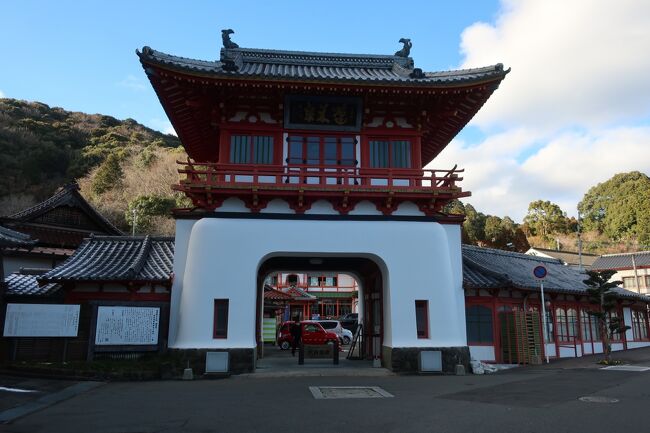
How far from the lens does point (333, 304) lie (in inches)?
2135

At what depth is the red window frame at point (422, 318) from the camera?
15180mm

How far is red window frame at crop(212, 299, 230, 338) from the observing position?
1455 cm

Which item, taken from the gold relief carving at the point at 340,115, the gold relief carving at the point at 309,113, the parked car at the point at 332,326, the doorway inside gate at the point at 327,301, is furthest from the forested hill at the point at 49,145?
the gold relief carving at the point at 340,115

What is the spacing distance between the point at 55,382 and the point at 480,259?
18.2 metres

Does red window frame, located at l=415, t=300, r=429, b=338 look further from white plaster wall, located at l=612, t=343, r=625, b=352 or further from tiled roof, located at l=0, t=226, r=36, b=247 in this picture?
white plaster wall, located at l=612, t=343, r=625, b=352

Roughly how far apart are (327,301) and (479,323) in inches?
1435

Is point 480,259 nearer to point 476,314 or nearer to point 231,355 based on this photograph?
point 476,314

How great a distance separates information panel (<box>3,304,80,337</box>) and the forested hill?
4170 centimetres

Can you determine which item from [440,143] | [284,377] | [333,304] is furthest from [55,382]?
[333,304]

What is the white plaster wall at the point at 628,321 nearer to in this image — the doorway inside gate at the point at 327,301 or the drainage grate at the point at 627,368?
the drainage grate at the point at 627,368

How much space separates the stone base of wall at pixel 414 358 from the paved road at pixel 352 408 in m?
1.24

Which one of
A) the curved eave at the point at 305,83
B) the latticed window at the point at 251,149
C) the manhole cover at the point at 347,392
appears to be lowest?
the manhole cover at the point at 347,392

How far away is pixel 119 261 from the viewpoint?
17438 millimetres

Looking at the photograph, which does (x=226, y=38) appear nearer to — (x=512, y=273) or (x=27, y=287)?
(x=27, y=287)
